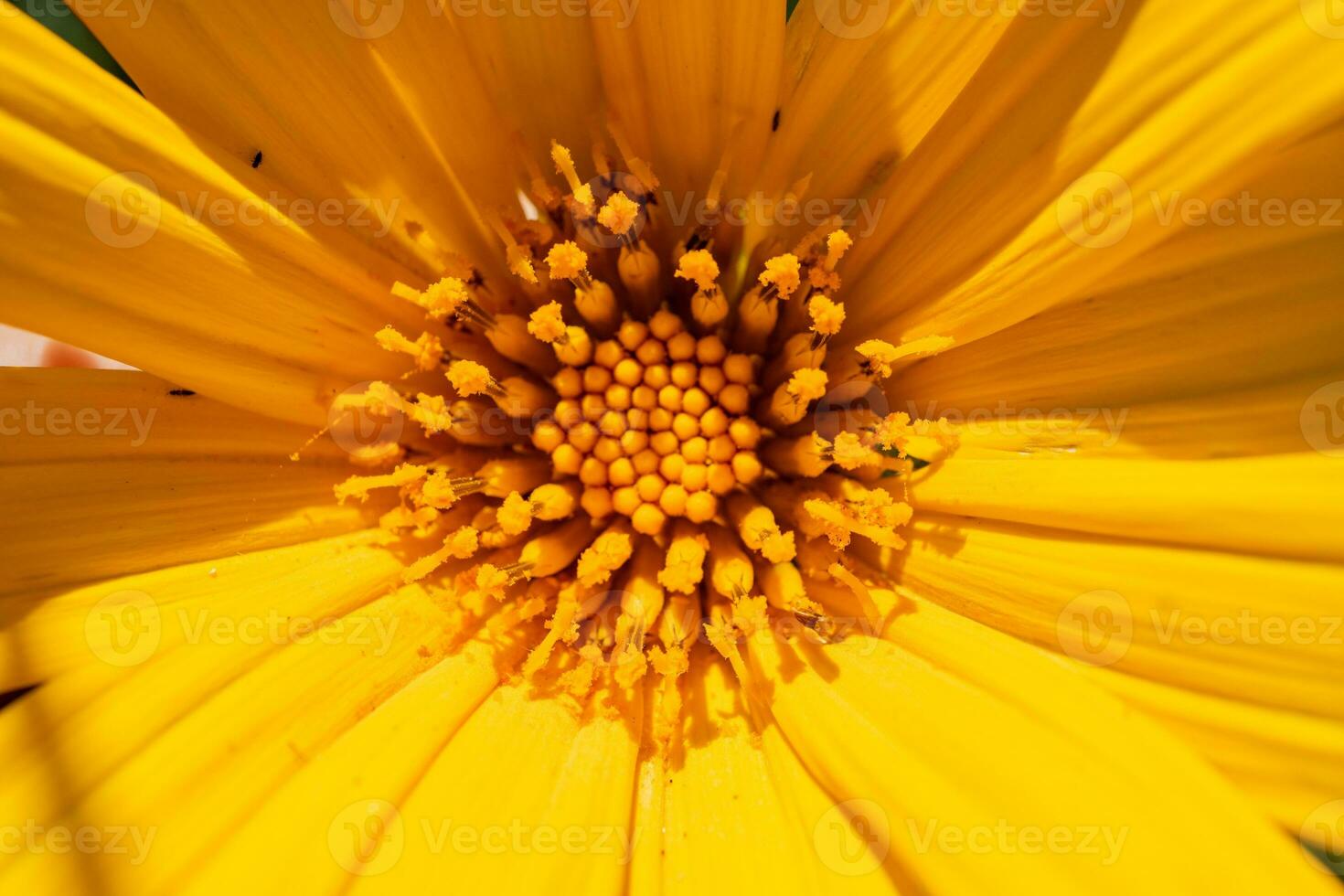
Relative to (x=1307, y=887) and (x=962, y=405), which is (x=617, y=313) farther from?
(x=1307, y=887)

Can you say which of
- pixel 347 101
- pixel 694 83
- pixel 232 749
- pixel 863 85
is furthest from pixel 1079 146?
pixel 232 749

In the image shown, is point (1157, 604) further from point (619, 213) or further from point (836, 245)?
point (619, 213)

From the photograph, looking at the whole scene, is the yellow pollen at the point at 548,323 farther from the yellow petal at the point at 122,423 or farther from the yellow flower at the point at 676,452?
the yellow petal at the point at 122,423

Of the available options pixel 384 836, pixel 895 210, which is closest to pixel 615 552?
pixel 384 836

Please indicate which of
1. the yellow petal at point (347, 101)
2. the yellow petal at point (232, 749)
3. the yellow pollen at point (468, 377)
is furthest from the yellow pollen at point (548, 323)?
the yellow petal at point (232, 749)

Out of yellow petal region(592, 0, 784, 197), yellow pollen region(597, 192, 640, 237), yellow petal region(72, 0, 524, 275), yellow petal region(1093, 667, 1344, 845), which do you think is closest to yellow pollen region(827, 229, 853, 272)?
yellow petal region(592, 0, 784, 197)

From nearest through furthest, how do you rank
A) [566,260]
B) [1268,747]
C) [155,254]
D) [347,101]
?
[1268,747] < [155,254] < [347,101] < [566,260]
